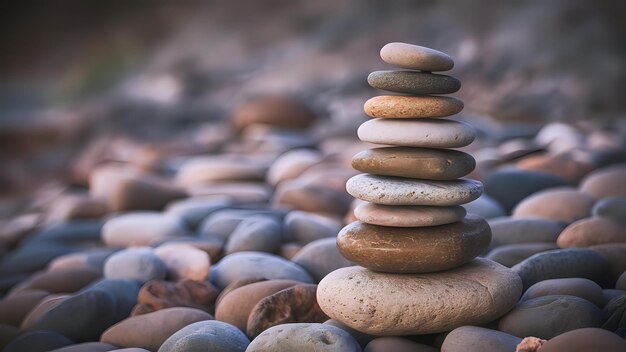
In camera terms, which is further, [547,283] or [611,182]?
[611,182]

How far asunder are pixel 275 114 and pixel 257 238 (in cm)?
340

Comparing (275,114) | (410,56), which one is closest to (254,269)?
(410,56)

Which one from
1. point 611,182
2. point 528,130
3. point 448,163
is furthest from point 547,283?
point 528,130

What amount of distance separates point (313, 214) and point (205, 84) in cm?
529

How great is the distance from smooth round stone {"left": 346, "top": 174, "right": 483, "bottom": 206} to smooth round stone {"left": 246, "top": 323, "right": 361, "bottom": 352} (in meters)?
0.36

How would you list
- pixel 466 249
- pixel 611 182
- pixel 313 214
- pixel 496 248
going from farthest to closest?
pixel 313 214, pixel 611 182, pixel 496 248, pixel 466 249

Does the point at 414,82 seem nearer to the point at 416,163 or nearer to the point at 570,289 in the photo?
the point at 416,163

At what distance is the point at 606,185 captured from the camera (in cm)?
297

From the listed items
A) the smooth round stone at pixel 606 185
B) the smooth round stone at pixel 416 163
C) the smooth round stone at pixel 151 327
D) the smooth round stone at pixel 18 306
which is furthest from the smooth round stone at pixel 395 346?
the smooth round stone at pixel 606 185

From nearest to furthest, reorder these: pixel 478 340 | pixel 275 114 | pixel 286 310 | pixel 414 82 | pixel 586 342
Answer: pixel 586 342 → pixel 478 340 → pixel 414 82 → pixel 286 310 → pixel 275 114

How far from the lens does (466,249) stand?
184 cm

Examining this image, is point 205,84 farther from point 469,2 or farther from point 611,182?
point 611,182

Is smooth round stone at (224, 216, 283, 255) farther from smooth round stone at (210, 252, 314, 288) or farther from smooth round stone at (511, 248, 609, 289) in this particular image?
smooth round stone at (511, 248, 609, 289)

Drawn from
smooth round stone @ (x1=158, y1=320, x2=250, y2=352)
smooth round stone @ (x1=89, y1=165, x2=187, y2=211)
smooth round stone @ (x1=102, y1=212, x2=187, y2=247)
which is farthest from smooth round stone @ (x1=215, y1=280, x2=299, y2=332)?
smooth round stone @ (x1=89, y1=165, x2=187, y2=211)
